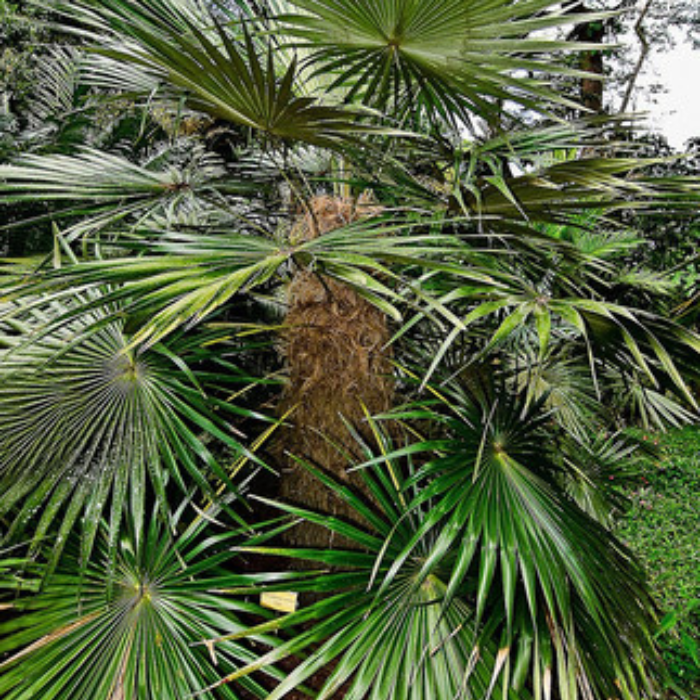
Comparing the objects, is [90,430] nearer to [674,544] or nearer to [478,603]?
[478,603]

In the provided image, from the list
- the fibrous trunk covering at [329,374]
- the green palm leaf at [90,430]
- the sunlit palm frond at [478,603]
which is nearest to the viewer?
the sunlit palm frond at [478,603]

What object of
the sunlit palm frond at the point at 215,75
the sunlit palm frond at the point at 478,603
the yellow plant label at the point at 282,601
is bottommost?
the yellow plant label at the point at 282,601

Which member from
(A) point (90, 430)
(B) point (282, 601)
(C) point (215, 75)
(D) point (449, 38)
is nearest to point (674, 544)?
(B) point (282, 601)

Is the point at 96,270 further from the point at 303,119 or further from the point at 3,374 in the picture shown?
the point at 303,119

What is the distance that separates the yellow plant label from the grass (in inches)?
35.0

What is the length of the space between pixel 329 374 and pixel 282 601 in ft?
1.92

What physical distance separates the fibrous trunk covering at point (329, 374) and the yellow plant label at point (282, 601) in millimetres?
341

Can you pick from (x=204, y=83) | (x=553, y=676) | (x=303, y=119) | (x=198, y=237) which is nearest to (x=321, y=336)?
(x=198, y=237)

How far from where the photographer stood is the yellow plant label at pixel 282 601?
49.7 inches

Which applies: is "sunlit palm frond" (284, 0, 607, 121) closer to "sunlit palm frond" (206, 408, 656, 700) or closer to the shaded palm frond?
"sunlit palm frond" (206, 408, 656, 700)

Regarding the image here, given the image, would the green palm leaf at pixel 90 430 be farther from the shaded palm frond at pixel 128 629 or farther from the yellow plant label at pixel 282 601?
the yellow plant label at pixel 282 601

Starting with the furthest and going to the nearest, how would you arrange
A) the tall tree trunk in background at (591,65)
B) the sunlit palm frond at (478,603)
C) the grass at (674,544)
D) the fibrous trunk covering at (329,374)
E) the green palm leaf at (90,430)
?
the tall tree trunk in background at (591,65) < the grass at (674,544) < the fibrous trunk covering at (329,374) < the green palm leaf at (90,430) < the sunlit palm frond at (478,603)

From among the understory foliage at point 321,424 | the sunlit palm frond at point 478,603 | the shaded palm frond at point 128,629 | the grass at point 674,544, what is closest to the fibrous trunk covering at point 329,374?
the understory foliage at point 321,424

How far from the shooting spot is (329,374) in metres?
1.59
